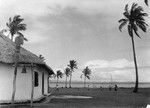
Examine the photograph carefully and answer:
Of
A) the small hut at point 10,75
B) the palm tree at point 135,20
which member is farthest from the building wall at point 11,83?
the palm tree at point 135,20

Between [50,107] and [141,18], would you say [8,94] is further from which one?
[141,18]

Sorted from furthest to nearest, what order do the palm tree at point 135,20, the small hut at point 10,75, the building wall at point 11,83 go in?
the palm tree at point 135,20 → the building wall at point 11,83 → the small hut at point 10,75

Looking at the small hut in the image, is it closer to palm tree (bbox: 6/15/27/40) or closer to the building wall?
the building wall

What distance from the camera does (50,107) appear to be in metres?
19.8

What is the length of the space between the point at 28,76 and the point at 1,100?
8.90 feet

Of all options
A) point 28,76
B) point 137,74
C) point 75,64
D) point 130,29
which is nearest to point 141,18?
point 130,29

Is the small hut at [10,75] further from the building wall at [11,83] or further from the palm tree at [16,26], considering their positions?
the palm tree at [16,26]

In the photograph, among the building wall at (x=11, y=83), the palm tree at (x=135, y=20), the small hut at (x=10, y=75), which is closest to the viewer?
the small hut at (x=10, y=75)

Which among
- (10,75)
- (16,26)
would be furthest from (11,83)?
(16,26)

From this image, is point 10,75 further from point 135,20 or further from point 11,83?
point 135,20

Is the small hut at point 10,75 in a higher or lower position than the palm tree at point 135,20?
lower

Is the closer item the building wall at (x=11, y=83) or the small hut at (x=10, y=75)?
the small hut at (x=10, y=75)

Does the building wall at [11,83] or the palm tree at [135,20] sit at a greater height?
the palm tree at [135,20]

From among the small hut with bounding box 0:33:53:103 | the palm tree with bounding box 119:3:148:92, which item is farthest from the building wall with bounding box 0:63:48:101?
the palm tree with bounding box 119:3:148:92
